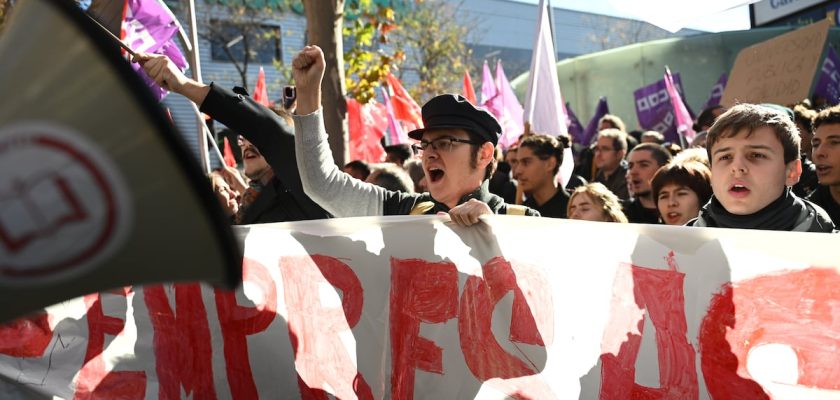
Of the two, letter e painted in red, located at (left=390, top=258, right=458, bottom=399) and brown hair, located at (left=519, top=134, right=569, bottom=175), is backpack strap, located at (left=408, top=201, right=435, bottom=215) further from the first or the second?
brown hair, located at (left=519, top=134, right=569, bottom=175)

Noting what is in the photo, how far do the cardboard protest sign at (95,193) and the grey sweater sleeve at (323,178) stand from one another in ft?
5.72

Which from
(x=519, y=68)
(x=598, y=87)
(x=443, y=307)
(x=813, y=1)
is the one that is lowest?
(x=443, y=307)

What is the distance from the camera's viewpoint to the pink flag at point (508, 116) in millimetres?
8758

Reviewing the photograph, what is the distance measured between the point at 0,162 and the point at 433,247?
184 cm

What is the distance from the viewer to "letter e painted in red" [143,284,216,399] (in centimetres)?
267

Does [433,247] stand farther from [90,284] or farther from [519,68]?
[519,68]

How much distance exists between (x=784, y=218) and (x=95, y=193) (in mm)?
2006

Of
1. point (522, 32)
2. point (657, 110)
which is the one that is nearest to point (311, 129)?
point (657, 110)

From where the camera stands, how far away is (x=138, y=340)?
282 centimetres

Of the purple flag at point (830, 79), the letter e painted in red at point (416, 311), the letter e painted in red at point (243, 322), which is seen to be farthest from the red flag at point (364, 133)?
the letter e painted in red at point (416, 311)

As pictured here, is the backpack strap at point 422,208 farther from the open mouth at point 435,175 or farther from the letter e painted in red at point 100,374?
the letter e painted in red at point 100,374

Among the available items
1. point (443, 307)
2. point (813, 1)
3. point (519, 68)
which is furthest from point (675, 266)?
point (519, 68)

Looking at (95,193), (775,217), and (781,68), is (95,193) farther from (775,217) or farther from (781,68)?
(781,68)

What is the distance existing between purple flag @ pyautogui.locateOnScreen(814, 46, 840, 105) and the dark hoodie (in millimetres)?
4585
